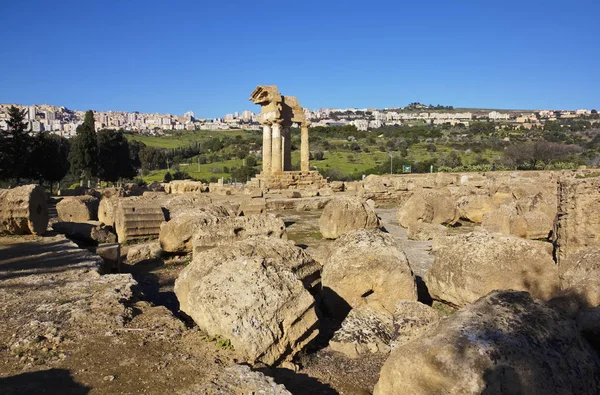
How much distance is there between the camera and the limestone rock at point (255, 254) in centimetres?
612

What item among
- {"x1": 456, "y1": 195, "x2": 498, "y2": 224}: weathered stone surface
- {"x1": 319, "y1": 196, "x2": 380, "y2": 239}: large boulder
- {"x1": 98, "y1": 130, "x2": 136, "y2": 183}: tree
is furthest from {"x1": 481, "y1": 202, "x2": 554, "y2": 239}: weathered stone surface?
{"x1": 98, "y1": 130, "x2": 136, "y2": 183}: tree

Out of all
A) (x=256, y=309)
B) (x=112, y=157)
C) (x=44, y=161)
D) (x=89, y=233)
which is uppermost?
(x=112, y=157)

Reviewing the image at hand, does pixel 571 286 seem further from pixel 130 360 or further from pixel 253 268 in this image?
pixel 130 360

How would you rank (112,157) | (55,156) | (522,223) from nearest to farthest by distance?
1. (522,223)
2. (55,156)
3. (112,157)

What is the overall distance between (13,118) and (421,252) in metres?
30.0

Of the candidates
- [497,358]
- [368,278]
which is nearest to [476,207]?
[368,278]

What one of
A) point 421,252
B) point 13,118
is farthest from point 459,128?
→ point 421,252

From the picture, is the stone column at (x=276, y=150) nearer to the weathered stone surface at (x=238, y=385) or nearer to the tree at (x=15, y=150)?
the tree at (x=15, y=150)

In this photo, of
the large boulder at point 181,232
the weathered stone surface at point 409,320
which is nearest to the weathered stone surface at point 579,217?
the weathered stone surface at point 409,320

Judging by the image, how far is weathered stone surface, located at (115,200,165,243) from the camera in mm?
11953

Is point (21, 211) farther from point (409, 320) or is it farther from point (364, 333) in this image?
point (409, 320)

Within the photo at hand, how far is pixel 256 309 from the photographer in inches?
186

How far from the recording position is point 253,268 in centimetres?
509

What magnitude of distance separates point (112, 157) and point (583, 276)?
41086 millimetres
